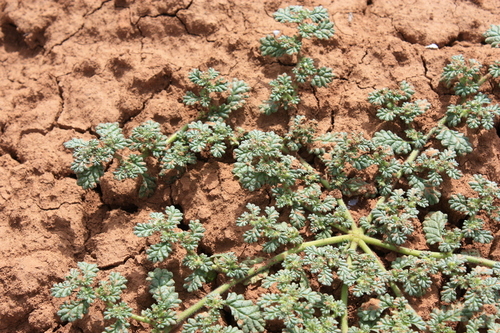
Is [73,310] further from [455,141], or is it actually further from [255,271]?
[455,141]

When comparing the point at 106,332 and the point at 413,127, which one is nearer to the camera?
the point at 106,332

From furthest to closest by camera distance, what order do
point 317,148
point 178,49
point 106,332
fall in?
point 178,49 < point 317,148 < point 106,332

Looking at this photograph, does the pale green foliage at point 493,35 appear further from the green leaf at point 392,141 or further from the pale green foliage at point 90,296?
the pale green foliage at point 90,296

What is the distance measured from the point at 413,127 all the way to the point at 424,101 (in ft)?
0.87

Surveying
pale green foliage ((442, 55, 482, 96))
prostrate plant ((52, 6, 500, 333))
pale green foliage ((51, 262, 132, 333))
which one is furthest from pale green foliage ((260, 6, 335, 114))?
pale green foliage ((51, 262, 132, 333))

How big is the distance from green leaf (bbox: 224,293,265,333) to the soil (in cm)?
41

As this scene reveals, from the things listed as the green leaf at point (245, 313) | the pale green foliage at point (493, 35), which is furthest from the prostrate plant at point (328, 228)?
the pale green foliage at point (493, 35)

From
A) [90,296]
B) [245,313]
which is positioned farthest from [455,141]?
[90,296]

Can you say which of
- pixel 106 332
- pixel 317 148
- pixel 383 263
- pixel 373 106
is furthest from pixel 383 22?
pixel 106 332

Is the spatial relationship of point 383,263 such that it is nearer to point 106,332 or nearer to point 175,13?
point 106,332

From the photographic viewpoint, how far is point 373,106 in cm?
488

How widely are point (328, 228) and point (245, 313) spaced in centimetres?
103

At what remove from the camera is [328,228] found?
4359mm

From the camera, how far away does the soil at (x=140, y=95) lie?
4457mm
